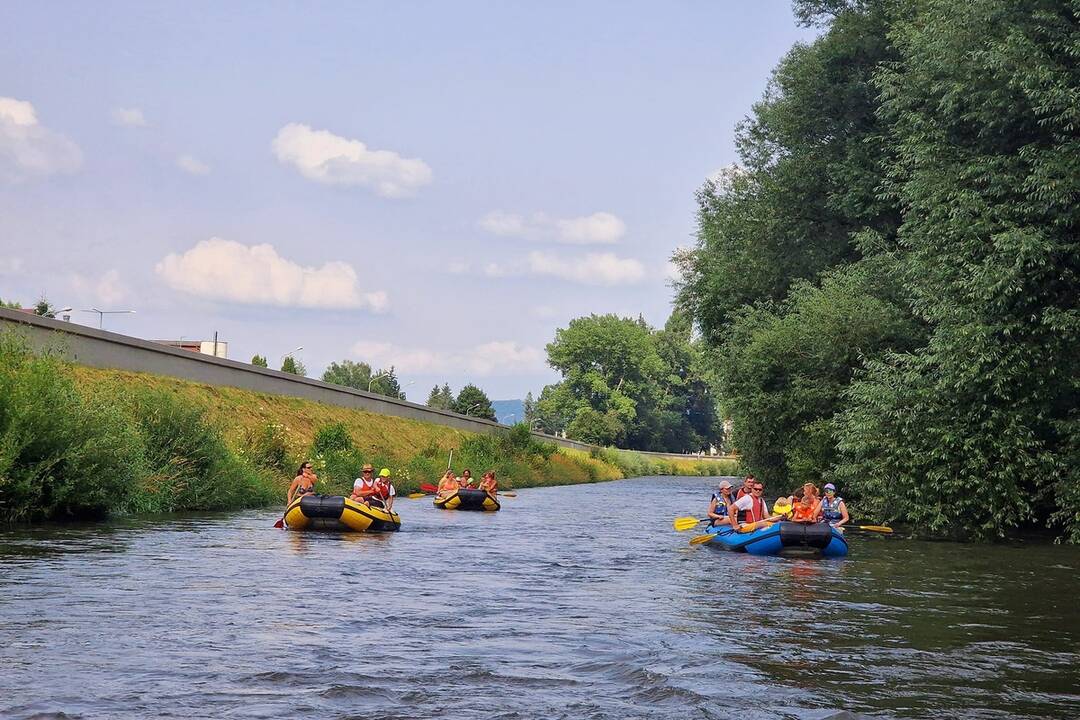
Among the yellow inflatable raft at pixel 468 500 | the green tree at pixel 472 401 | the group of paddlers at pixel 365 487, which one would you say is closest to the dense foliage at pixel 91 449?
the group of paddlers at pixel 365 487

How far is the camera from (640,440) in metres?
127

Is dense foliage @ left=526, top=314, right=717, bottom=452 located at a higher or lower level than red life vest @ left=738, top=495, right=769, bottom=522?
higher

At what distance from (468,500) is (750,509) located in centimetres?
1343

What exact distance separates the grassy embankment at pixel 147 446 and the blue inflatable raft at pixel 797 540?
12.1 metres

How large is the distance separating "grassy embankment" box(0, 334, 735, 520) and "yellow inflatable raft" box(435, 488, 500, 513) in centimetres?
319

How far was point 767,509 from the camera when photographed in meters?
25.5

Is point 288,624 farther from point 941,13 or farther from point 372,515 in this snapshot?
point 941,13

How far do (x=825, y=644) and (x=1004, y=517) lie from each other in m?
14.1

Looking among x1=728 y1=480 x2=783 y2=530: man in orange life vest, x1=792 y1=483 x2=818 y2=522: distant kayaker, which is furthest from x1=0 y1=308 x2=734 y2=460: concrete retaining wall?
x1=792 y1=483 x2=818 y2=522: distant kayaker

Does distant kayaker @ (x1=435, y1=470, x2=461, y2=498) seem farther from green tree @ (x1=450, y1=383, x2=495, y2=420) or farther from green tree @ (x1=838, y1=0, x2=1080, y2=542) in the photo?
green tree @ (x1=450, y1=383, x2=495, y2=420)

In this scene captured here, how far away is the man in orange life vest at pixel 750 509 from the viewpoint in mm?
24164

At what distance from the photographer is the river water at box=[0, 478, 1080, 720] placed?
30.9 ft

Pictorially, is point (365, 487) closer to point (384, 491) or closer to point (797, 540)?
point (384, 491)

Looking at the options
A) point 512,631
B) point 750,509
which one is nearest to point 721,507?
point 750,509
